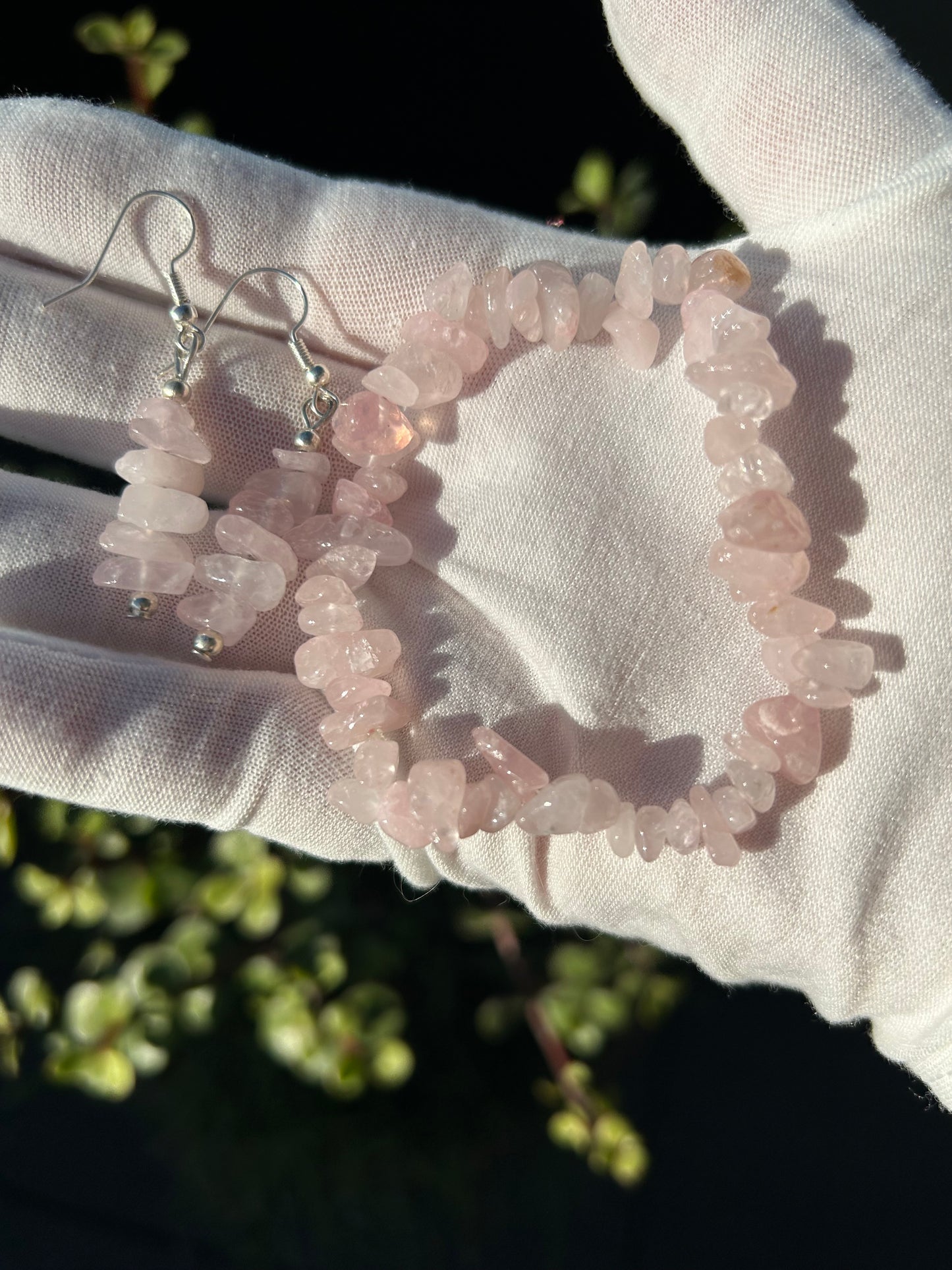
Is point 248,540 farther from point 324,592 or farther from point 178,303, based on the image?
point 178,303

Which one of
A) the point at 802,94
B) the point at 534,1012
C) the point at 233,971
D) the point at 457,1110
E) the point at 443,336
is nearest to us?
the point at 802,94

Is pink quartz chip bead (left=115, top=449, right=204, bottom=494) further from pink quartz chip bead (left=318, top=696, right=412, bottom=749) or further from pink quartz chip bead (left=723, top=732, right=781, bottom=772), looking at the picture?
pink quartz chip bead (left=723, top=732, right=781, bottom=772)

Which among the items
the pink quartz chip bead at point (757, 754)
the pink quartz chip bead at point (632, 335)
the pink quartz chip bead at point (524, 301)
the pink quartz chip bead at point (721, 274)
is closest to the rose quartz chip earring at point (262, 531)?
the pink quartz chip bead at point (524, 301)

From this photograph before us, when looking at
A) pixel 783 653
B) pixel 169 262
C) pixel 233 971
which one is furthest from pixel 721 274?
pixel 233 971

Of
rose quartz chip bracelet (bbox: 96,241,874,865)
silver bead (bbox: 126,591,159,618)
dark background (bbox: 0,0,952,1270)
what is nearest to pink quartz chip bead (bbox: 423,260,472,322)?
rose quartz chip bracelet (bbox: 96,241,874,865)

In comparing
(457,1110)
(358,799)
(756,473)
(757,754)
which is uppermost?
(756,473)

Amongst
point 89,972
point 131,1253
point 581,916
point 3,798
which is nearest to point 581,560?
point 581,916

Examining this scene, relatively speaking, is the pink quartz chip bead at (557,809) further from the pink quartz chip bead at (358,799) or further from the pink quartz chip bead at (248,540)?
the pink quartz chip bead at (248,540)

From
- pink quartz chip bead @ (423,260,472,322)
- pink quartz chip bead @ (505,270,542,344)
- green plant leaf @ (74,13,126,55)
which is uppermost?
pink quartz chip bead @ (505,270,542,344)
